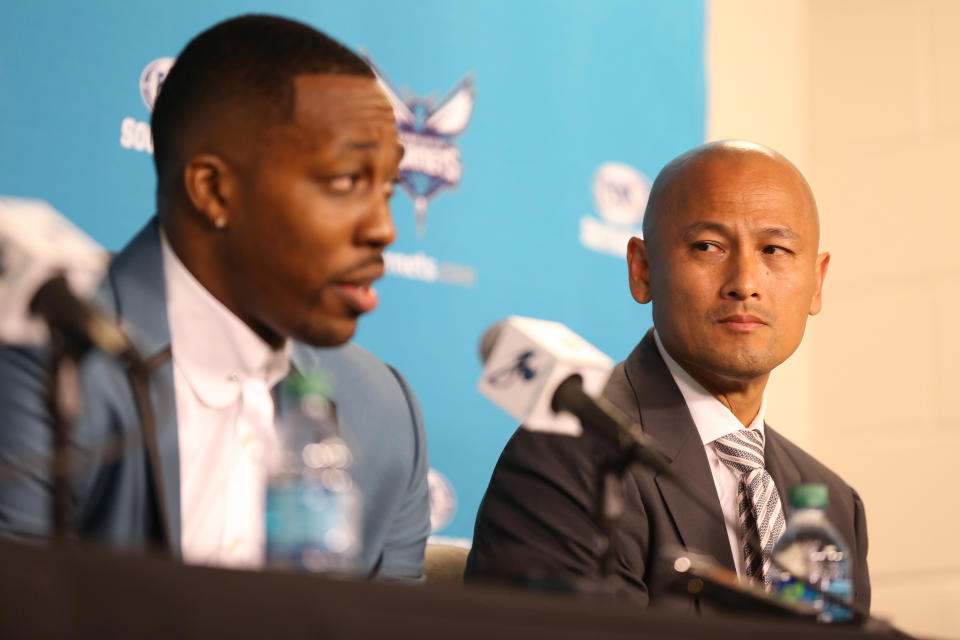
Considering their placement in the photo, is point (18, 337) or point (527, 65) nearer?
point (18, 337)

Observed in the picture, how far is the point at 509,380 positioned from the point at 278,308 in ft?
1.51

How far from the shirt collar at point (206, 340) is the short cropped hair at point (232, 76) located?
145 mm

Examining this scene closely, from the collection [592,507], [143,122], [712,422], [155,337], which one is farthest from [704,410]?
[143,122]

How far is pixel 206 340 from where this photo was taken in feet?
5.30

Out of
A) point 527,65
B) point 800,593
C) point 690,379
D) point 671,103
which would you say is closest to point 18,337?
point 800,593

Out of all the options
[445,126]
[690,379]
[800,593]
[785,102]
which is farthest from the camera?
[785,102]

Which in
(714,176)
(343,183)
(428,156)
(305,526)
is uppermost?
(428,156)

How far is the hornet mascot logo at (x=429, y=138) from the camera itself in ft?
9.07

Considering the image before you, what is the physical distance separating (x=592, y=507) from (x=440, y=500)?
851 millimetres

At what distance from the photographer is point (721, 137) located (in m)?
3.94

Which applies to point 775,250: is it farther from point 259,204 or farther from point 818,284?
point 259,204

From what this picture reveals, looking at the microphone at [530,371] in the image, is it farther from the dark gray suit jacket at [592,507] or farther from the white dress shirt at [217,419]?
the dark gray suit jacket at [592,507]

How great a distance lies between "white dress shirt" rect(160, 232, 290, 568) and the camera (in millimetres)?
1529

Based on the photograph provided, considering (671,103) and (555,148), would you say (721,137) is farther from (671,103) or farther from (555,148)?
(555,148)
